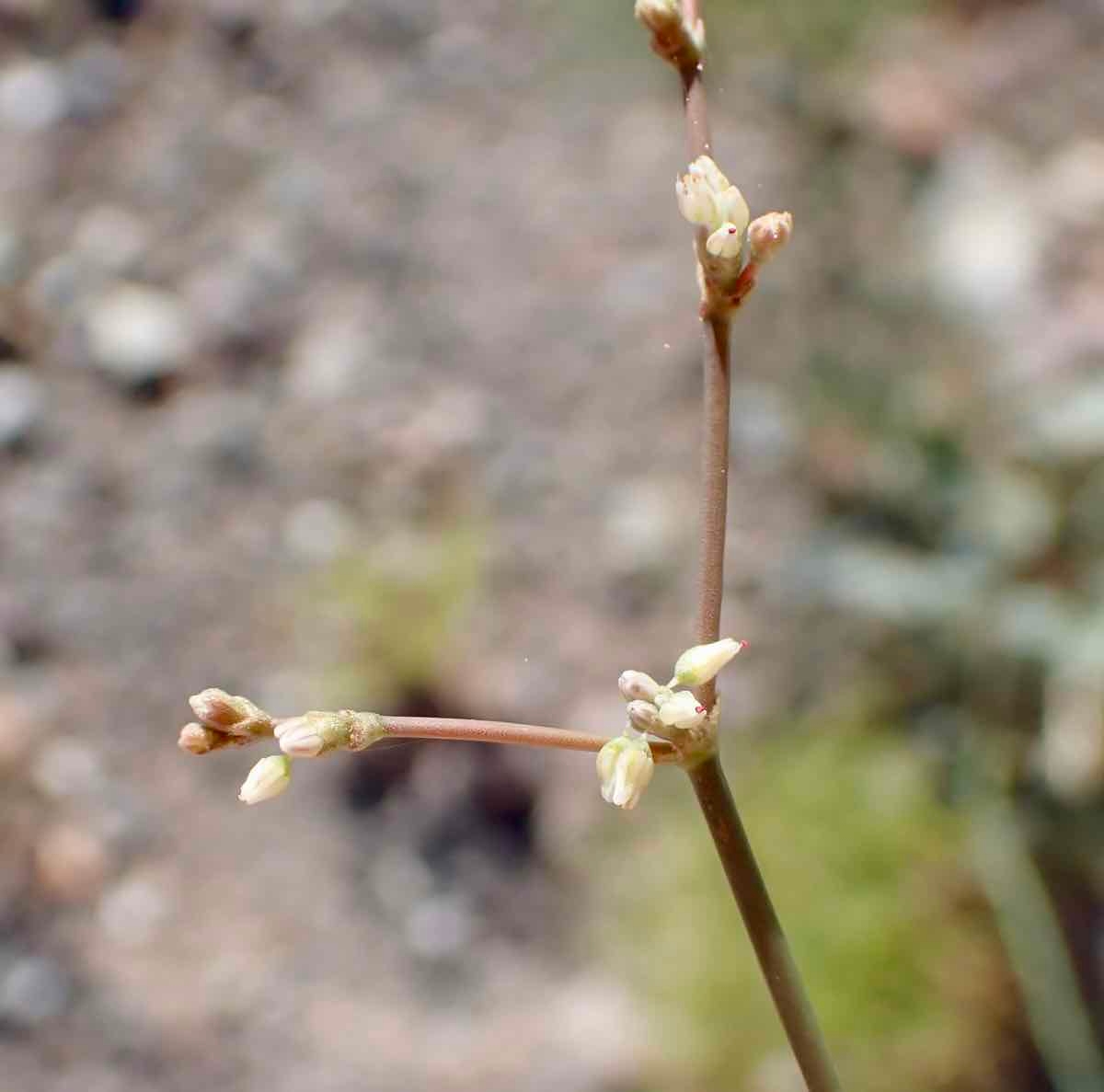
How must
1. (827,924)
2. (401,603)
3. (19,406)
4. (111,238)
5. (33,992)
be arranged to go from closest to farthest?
1. (827,924)
2. (33,992)
3. (401,603)
4. (19,406)
5. (111,238)

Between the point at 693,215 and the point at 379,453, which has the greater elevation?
the point at 379,453

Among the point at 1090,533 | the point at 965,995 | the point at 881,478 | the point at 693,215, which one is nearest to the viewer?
the point at 693,215

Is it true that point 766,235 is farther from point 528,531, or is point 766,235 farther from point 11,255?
point 11,255

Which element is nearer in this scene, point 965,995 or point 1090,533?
point 965,995

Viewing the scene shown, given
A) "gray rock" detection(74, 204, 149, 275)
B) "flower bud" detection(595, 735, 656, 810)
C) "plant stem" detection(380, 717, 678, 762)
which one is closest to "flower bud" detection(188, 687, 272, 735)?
"plant stem" detection(380, 717, 678, 762)

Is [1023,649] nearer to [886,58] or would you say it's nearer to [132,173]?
[886,58]

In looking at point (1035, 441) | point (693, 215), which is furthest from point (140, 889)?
point (693, 215)

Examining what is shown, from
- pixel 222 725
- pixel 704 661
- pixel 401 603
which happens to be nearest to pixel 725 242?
pixel 704 661

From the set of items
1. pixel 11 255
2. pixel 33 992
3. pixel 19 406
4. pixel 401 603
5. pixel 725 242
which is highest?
pixel 11 255
